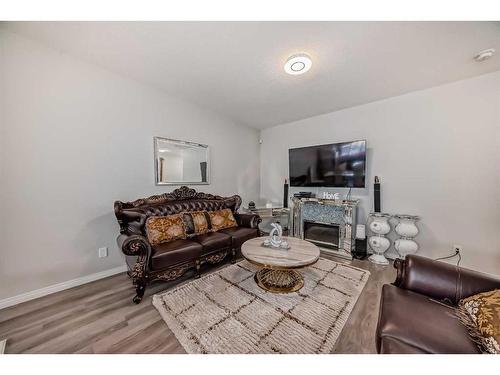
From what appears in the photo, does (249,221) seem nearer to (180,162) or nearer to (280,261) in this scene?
(280,261)

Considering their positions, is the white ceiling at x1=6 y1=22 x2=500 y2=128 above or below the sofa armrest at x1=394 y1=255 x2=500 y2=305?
above

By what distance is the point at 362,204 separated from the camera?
3.18 metres

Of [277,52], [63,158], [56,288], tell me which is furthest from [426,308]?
[63,158]

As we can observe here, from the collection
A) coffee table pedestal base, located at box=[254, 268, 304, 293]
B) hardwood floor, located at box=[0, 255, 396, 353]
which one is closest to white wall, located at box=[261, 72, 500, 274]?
hardwood floor, located at box=[0, 255, 396, 353]

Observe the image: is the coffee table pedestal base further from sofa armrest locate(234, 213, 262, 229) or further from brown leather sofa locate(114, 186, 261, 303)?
Answer: sofa armrest locate(234, 213, 262, 229)

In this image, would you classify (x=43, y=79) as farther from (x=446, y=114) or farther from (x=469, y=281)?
(x=446, y=114)

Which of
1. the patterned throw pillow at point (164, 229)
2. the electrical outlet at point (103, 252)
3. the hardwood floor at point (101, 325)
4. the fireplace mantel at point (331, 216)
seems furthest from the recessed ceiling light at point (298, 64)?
the electrical outlet at point (103, 252)

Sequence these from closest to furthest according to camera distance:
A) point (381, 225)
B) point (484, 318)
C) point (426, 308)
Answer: point (484, 318) → point (426, 308) → point (381, 225)

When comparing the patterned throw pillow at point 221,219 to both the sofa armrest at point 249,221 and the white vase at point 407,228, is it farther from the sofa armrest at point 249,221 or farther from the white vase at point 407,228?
the white vase at point 407,228

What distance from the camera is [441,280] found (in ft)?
4.00

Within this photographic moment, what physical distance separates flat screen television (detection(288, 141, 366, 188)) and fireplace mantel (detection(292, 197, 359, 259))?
14.2 inches

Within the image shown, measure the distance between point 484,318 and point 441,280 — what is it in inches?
12.1

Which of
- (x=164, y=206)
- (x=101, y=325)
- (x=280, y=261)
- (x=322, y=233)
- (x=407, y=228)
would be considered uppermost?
(x=164, y=206)

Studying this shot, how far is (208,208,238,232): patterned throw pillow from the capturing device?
9.09 ft
